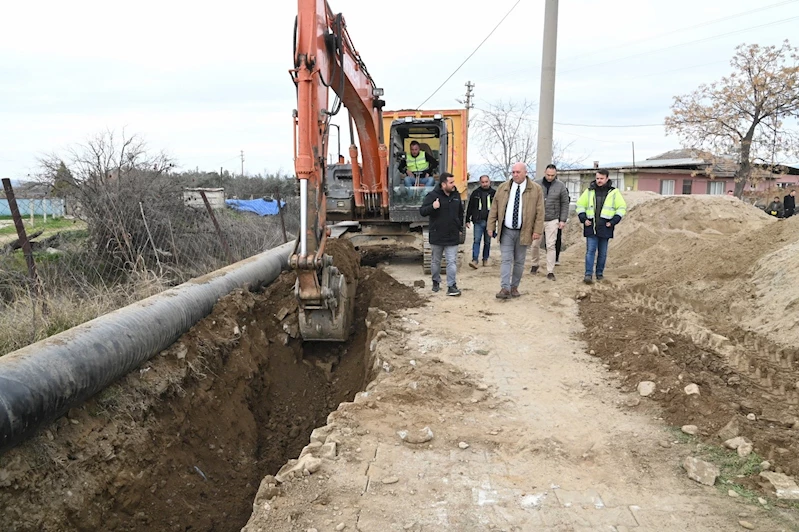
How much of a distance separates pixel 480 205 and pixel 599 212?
8.05ft

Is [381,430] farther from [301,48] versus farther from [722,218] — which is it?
[722,218]

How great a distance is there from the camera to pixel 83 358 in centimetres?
370

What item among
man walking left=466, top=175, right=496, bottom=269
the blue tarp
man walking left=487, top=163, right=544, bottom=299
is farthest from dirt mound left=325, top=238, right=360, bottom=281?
the blue tarp

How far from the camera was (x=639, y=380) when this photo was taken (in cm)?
454

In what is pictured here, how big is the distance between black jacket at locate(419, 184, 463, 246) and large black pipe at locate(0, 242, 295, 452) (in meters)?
3.22

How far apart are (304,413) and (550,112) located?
31.7 feet

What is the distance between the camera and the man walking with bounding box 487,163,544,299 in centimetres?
720

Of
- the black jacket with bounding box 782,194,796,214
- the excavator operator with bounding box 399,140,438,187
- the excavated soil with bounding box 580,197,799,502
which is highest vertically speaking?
the excavator operator with bounding box 399,140,438,187

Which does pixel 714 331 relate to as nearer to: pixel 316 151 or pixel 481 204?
pixel 316 151

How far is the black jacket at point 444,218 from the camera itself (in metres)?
7.49

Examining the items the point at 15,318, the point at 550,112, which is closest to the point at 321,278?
the point at 15,318

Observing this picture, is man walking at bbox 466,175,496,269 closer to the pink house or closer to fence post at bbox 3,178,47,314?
fence post at bbox 3,178,47,314

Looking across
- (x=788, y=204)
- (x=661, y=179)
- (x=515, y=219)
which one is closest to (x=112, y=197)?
(x=515, y=219)

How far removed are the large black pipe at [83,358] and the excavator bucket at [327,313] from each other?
1.00m
